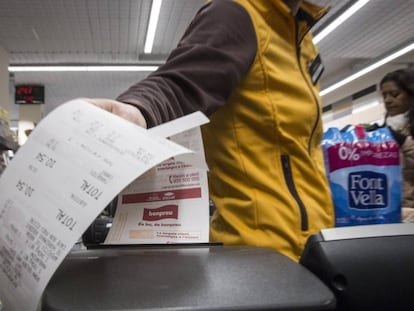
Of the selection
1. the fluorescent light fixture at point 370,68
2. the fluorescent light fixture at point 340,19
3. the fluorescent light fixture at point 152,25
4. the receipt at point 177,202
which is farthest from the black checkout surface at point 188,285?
the fluorescent light fixture at point 370,68

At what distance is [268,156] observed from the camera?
731mm

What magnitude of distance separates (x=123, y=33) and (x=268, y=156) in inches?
189

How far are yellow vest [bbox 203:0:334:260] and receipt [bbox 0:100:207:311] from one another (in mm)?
385

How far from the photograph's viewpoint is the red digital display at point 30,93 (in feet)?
24.8

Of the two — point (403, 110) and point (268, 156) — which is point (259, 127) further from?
point (403, 110)

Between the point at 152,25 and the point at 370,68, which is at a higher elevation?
the point at 152,25

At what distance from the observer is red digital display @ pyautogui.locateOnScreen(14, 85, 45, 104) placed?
24.8ft

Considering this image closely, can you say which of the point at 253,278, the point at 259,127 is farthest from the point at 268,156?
the point at 253,278

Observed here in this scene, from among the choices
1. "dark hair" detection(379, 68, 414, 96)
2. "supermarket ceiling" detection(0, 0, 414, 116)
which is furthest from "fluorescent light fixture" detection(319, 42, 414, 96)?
"dark hair" detection(379, 68, 414, 96)

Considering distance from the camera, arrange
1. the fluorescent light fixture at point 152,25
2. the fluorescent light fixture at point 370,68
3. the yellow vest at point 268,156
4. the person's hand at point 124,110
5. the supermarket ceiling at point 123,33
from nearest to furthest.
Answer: the person's hand at point 124,110, the yellow vest at point 268,156, the fluorescent light fixture at point 152,25, the supermarket ceiling at point 123,33, the fluorescent light fixture at point 370,68

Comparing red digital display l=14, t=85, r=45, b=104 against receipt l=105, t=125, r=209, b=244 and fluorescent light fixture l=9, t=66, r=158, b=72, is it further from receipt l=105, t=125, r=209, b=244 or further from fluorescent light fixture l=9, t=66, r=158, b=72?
receipt l=105, t=125, r=209, b=244

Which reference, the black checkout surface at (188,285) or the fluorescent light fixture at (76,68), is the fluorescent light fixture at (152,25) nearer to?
the fluorescent light fixture at (76,68)

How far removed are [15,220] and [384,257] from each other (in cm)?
28

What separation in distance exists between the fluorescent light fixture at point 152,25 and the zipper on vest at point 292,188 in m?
3.84
